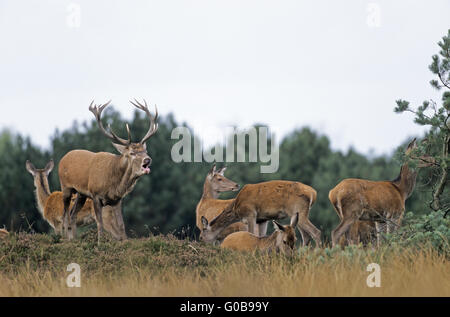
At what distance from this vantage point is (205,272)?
30.0 ft

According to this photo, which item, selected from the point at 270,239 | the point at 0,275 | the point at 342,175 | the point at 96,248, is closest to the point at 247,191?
the point at 270,239

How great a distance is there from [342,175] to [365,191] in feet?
69.3

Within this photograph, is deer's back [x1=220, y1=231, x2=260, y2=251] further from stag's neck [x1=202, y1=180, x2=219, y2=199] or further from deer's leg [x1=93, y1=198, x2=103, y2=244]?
stag's neck [x1=202, y1=180, x2=219, y2=199]

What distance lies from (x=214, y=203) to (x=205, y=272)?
6.72 m

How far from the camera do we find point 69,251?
11094mm

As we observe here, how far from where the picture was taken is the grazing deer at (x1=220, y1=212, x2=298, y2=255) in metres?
11.2

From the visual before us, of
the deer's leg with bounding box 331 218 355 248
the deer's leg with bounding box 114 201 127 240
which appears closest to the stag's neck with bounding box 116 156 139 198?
the deer's leg with bounding box 114 201 127 240

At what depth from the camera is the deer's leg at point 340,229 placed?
1388 cm

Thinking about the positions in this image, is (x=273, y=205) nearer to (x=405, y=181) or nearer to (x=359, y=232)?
(x=359, y=232)

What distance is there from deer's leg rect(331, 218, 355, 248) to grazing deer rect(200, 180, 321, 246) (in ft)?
1.80

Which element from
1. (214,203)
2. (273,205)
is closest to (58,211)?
(214,203)

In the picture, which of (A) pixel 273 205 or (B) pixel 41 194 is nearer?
(A) pixel 273 205

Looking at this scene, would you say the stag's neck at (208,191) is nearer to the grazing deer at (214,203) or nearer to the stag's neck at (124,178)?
the grazing deer at (214,203)

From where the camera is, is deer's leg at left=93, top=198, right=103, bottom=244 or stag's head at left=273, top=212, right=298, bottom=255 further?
deer's leg at left=93, top=198, right=103, bottom=244
